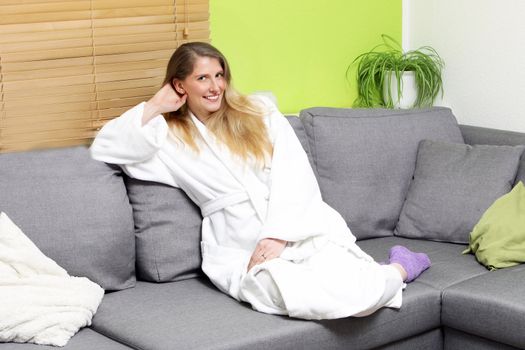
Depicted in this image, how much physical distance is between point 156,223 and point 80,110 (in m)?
0.68

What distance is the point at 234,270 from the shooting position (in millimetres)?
3002

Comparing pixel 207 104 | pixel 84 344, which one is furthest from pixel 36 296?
pixel 207 104

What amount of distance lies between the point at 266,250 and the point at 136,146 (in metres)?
0.55

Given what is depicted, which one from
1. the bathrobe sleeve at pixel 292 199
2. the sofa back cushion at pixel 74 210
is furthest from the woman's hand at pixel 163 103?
the bathrobe sleeve at pixel 292 199

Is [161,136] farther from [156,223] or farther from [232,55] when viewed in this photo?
[232,55]

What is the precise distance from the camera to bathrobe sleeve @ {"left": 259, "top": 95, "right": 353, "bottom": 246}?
120 inches

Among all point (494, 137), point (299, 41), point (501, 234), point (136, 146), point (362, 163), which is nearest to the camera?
point (136, 146)

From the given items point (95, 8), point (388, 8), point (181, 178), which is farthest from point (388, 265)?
point (388, 8)

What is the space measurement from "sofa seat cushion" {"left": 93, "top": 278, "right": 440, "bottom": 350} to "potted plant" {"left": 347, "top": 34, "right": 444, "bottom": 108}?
1.46 metres

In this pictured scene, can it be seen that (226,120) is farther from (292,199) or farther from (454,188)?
(454,188)

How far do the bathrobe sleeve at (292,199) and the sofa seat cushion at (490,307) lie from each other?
1.37ft

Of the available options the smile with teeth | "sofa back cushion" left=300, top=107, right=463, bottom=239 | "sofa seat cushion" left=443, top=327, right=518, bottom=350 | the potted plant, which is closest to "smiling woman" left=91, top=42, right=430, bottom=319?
the smile with teeth

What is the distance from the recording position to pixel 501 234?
130 inches

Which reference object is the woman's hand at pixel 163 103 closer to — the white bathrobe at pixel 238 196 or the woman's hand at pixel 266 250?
the white bathrobe at pixel 238 196
